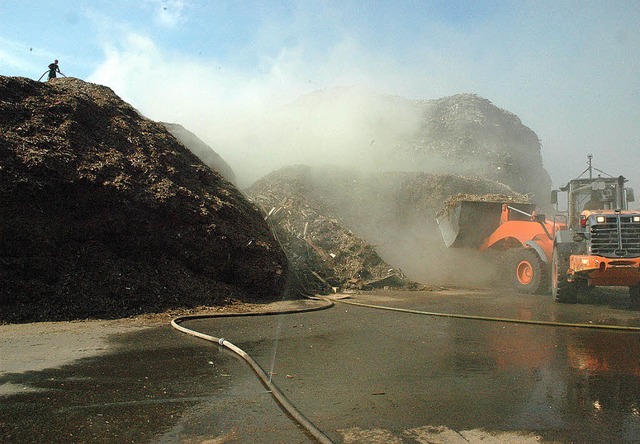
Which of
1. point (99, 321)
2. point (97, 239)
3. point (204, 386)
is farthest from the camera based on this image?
point (97, 239)

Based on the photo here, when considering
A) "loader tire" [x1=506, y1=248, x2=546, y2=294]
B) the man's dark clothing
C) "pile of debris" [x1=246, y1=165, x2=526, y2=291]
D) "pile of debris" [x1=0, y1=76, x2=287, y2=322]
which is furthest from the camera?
the man's dark clothing

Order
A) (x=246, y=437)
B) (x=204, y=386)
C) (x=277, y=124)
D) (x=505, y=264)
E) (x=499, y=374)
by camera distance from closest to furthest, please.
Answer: (x=246, y=437) → (x=204, y=386) → (x=499, y=374) → (x=505, y=264) → (x=277, y=124)

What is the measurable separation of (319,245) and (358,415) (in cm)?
1198

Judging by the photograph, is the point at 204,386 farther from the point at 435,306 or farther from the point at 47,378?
the point at 435,306

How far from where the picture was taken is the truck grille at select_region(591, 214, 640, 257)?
1009cm

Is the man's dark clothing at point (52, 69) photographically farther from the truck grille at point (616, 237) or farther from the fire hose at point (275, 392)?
the truck grille at point (616, 237)

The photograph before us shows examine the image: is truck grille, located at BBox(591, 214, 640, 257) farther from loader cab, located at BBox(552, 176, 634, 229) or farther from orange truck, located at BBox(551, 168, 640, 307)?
loader cab, located at BBox(552, 176, 634, 229)

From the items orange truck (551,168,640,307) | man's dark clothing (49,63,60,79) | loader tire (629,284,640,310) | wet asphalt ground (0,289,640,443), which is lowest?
wet asphalt ground (0,289,640,443)

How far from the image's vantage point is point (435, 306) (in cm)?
1103

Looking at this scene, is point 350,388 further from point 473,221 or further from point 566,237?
point 473,221

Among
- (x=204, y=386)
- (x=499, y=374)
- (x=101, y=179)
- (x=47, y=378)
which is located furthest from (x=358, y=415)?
(x=101, y=179)

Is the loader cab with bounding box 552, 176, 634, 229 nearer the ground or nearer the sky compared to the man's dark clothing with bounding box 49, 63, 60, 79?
nearer the ground

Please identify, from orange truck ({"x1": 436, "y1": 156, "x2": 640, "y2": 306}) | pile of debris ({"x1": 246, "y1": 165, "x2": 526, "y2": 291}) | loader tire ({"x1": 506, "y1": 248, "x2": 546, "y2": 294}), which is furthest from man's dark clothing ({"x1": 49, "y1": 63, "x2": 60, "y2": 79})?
loader tire ({"x1": 506, "y1": 248, "x2": 546, "y2": 294})

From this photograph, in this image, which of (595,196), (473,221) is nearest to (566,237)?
(595,196)
